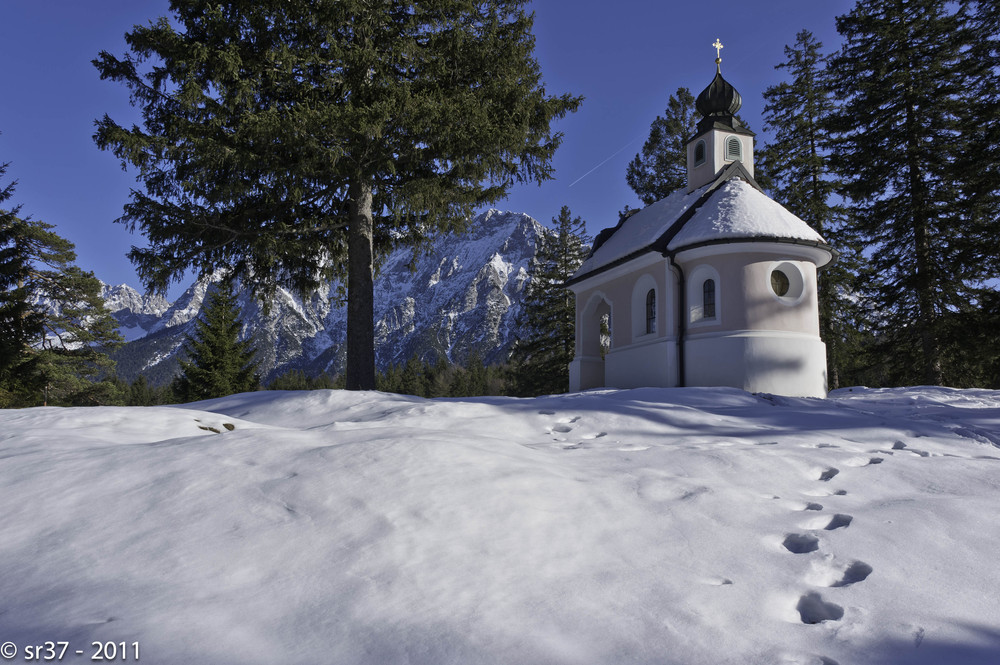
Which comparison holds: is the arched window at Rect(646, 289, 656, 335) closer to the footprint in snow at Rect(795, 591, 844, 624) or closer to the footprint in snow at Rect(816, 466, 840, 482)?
the footprint in snow at Rect(816, 466, 840, 482)

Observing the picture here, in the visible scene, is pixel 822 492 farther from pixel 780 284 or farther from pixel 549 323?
pixel 549 323

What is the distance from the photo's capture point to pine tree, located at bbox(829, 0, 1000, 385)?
56.5ft

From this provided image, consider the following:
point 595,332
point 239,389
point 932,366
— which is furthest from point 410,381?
point 932,366

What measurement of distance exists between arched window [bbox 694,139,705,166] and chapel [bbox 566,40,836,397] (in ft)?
4.12

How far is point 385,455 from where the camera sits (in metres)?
3.85

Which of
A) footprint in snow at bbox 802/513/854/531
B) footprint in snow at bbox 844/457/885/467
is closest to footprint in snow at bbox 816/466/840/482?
footprint in snow at bbox 844/457/885/467

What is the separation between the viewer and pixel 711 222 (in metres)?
14.5

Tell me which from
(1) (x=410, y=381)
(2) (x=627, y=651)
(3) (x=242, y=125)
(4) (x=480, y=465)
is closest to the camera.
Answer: (2) (x=627, y=651)

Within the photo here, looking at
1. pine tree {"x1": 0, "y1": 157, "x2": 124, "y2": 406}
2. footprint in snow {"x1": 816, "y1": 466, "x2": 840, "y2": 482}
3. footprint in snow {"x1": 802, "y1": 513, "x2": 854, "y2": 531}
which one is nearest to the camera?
footprint in snow {"x1": 802, "y1": 513, "x2": 854, "y2": 531}

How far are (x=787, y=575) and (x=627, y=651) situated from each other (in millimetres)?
1072

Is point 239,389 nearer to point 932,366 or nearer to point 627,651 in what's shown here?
point 932,366

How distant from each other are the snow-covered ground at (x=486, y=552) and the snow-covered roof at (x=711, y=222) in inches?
388

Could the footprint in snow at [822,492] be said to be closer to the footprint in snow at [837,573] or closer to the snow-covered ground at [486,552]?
the snow-covered ground at [486,552]

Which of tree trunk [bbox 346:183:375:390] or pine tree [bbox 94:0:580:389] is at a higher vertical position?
pine tree [bbox 94:0:580:389]
